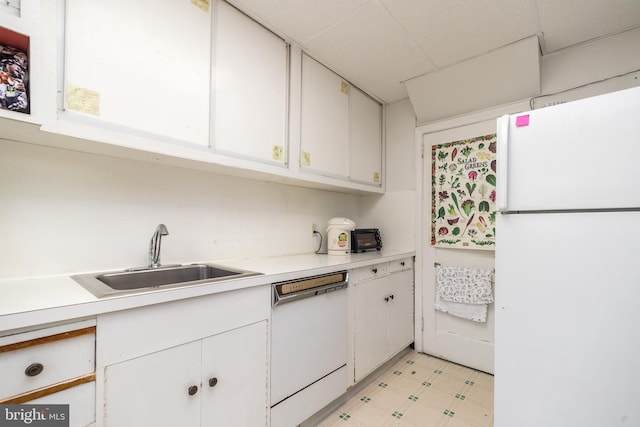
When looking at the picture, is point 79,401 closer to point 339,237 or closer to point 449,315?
point 339,237

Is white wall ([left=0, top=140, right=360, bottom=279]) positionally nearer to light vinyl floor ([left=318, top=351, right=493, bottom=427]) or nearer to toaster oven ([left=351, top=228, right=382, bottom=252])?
toaster oven ([left=351, top=228, right=382, bottom=252])

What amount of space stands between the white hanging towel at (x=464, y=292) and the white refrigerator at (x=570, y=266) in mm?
1077

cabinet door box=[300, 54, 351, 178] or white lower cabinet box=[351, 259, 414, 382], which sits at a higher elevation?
cabinet door box=[300, 54, 351, 178]

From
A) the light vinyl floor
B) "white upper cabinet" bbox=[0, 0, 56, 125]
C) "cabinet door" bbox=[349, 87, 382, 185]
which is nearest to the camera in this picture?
"white upper cabinet" bbox=[0, 0, 56, 125]

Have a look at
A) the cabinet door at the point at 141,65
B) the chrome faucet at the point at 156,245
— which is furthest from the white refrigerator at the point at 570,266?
the chrome faucet at the point at 156,245

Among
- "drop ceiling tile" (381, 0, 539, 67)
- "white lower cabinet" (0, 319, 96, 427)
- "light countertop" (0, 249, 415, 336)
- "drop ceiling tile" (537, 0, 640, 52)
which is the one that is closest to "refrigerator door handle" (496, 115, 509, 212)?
"drop ceiling tile" (381, 0, 539, 67)

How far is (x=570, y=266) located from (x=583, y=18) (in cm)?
161

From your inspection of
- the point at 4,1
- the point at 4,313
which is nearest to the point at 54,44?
the point at 4,1

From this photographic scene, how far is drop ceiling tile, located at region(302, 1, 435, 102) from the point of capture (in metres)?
1.69

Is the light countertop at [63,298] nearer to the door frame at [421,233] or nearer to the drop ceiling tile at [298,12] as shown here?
the drop ceiling tile at [298,12]

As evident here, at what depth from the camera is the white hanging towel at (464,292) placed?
85.7 inches

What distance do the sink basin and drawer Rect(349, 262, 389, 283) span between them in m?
0.77

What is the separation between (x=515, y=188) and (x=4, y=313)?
1.77 meters

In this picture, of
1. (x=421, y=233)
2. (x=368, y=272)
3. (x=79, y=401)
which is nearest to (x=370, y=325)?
(x=368, y=272)
